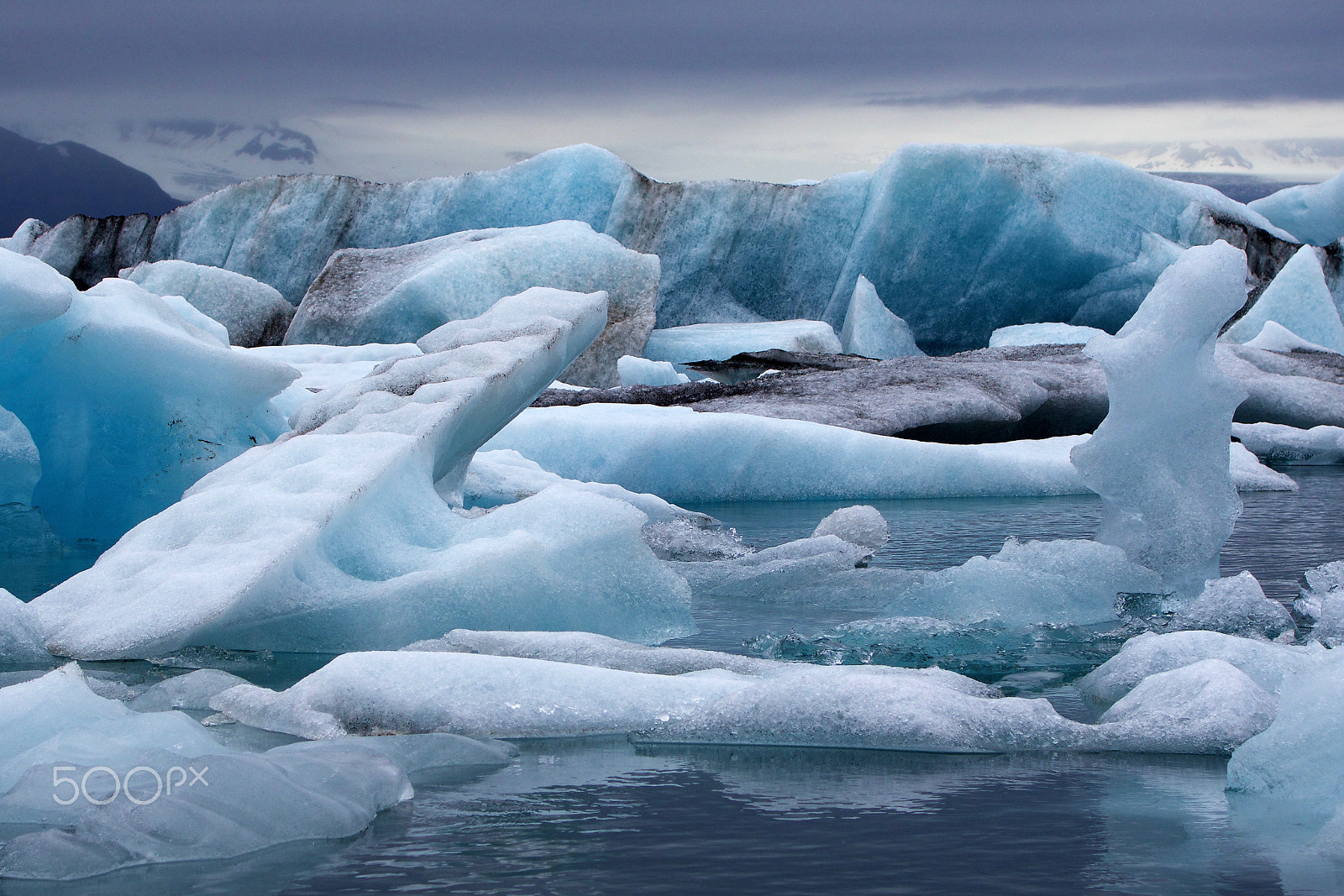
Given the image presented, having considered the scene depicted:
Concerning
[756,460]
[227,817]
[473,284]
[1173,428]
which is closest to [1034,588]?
[1173,428]

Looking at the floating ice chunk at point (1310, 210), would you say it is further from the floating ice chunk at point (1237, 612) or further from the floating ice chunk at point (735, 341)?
the floating ice chunk at point (1237, 612)

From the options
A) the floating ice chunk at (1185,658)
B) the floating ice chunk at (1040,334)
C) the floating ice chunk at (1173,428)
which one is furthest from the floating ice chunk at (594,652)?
the floating ice chunk at (1040,334)

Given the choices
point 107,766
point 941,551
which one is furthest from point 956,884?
point 941,551

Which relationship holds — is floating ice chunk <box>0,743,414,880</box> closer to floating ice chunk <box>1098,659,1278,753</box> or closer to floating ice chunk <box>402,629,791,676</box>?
floating ice chunk <box>402,629,791,676</box>

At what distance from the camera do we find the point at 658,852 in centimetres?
164

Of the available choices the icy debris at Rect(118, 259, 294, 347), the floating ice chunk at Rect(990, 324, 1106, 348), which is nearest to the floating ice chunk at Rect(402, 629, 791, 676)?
the icy debris at Rect(118, 259, 294, 347)

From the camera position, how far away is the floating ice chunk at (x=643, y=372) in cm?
1254

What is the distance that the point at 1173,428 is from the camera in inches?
160

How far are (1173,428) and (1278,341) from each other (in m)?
9.29

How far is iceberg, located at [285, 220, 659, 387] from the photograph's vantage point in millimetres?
12695

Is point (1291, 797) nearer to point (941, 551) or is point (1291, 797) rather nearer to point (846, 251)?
point (941, 551)

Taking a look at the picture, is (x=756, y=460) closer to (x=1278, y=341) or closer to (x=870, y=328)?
(x=1278, y=341)

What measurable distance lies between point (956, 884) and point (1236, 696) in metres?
0.99

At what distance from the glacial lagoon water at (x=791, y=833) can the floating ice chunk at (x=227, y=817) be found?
3 centimetres
